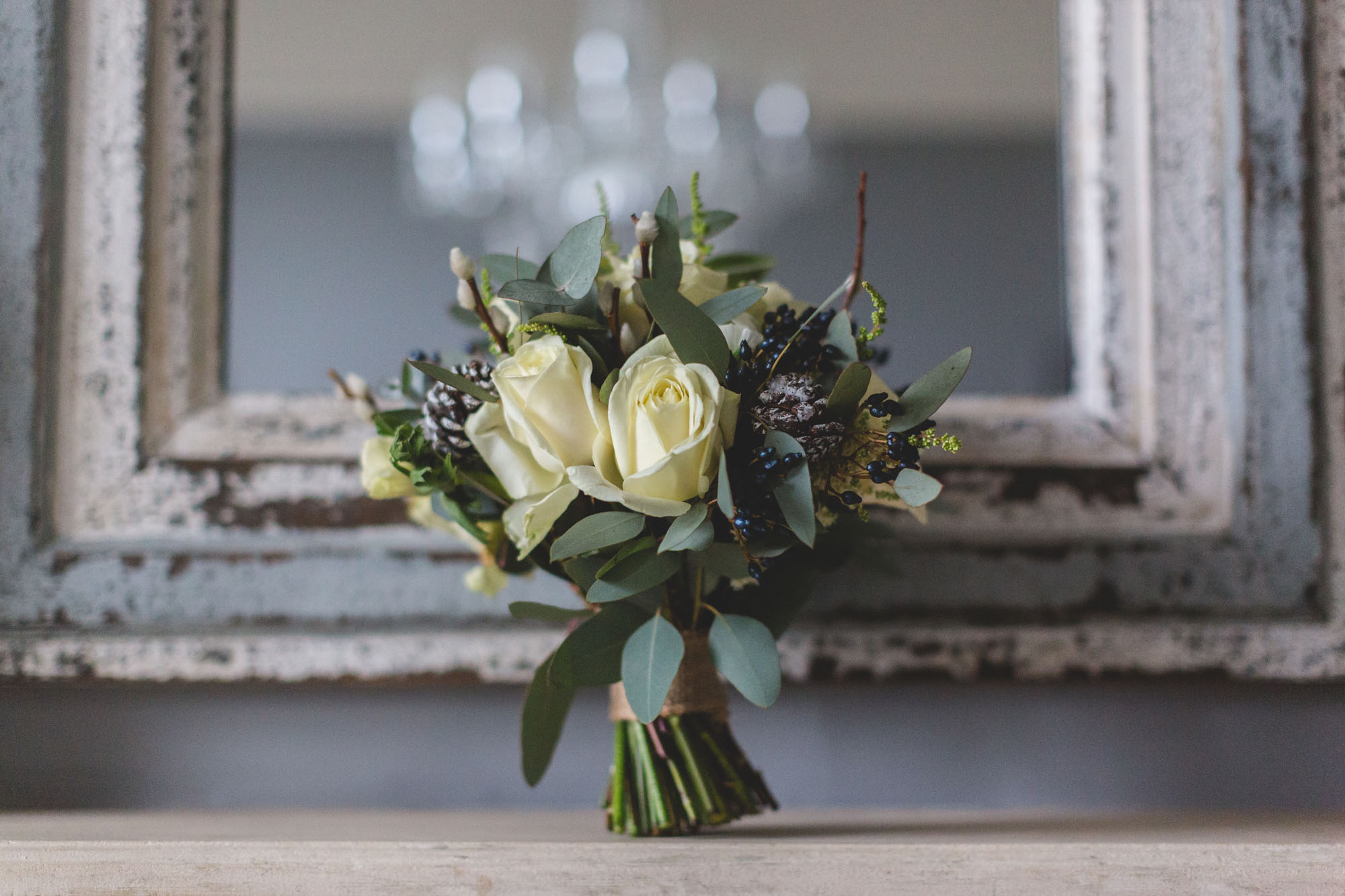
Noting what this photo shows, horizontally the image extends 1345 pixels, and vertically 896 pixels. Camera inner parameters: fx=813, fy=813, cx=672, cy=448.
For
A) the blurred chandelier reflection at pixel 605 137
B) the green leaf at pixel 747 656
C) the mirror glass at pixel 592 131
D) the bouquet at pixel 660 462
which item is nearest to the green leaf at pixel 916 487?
the bouquet at pixel 660 462

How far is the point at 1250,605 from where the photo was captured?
61 centimetres

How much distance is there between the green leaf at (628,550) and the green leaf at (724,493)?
0.05 meters

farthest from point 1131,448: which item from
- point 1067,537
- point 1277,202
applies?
point 1277,202

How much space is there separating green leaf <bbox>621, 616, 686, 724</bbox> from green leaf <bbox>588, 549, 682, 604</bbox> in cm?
2

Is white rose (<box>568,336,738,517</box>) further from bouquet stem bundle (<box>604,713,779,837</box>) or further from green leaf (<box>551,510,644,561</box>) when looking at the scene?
bouquet stem bundle (<box>604,713,779,837</box>)

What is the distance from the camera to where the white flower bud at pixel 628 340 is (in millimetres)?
444

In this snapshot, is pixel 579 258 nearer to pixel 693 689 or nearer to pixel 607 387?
pixel 607 387

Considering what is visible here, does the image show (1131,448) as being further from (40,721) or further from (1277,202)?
(40,721)

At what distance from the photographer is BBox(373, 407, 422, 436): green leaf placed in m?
0.47

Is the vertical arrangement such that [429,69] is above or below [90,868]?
above

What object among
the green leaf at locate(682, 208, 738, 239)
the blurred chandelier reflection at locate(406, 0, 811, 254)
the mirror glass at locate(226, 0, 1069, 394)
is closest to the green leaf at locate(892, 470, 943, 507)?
the green leaf at locate(682, 208, 738, 239)

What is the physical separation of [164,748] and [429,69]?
4.54ft

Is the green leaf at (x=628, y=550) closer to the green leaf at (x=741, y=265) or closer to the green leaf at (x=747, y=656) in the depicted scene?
the green leaf at (x=747, y=656)

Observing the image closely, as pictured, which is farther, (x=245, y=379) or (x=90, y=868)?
(x=245, y=379)
